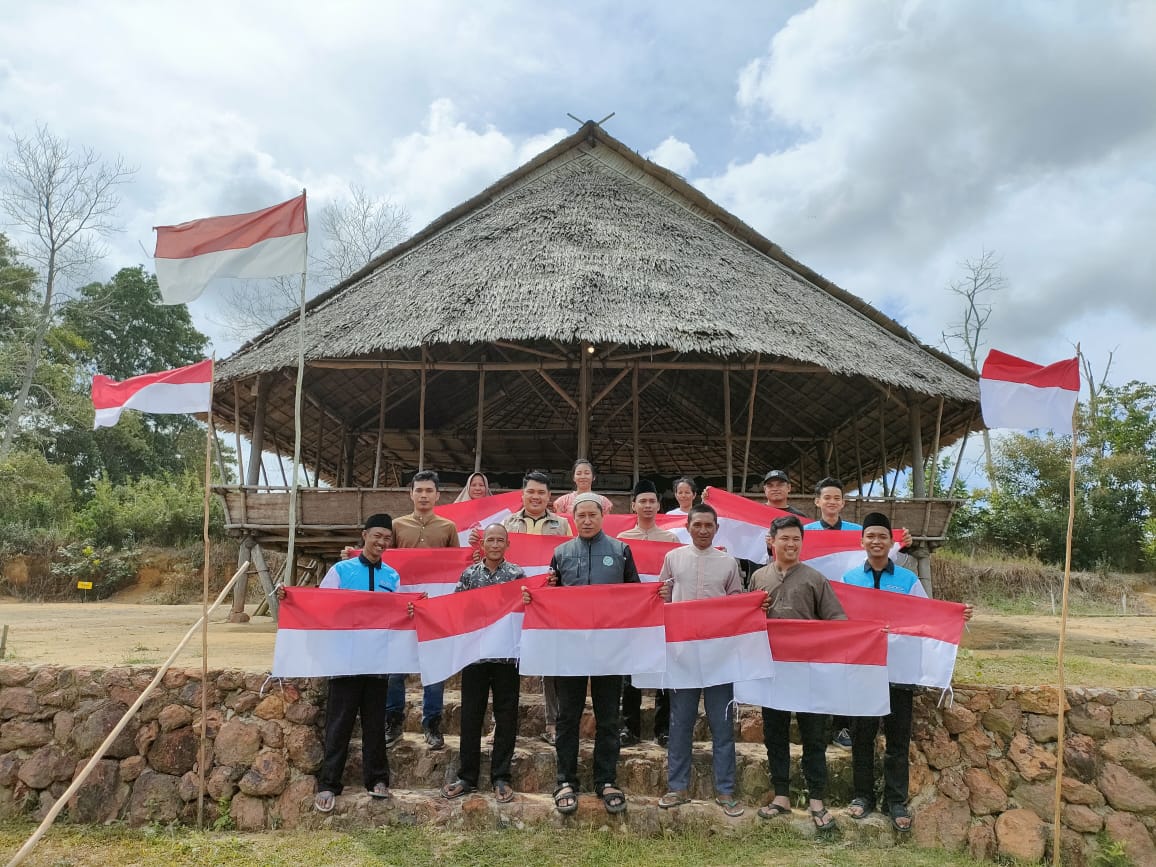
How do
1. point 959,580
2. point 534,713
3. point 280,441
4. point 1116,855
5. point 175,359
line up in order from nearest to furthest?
point 1116,855 → point 534,713 → point 280,441 → point 959,580 → point 175,359

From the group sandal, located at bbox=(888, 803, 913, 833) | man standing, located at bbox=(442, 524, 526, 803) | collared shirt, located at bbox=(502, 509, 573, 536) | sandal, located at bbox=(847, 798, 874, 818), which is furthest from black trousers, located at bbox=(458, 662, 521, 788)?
sandal, located at bbox=(888, 803, 913, 833)

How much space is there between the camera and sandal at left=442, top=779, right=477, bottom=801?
4.20m

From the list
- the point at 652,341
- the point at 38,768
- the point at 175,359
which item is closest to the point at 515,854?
the point at 38,768

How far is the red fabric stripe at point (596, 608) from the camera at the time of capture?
4297mm

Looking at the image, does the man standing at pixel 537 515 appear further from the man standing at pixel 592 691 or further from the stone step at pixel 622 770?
Answer: the man standing at pixel 592 691

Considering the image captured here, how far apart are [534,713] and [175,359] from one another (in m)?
32.2

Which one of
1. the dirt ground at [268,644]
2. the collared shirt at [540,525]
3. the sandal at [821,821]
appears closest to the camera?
the sandal at [821,821]

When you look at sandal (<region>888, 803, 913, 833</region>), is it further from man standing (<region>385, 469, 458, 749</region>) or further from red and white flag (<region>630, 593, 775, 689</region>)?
man standing (<region>385, 469, 458, 749</region>)

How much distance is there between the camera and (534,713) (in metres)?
5.09

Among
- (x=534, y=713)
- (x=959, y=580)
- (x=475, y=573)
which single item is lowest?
(x=959, y=580)

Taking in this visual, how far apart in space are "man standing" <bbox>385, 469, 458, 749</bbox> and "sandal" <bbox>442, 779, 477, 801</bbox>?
42 cm

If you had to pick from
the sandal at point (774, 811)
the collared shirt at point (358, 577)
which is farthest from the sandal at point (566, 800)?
the collared shirt at point (358, 577)

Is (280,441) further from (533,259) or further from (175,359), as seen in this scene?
(175,359)

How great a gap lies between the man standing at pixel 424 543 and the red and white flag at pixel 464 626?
21 cm
